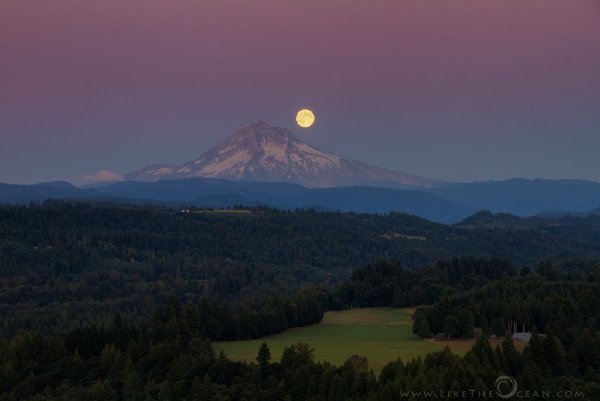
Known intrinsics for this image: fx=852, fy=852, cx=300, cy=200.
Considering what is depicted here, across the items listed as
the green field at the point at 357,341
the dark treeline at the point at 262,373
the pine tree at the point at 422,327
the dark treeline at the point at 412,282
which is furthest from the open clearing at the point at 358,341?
the dark treeline at the point at 412,282

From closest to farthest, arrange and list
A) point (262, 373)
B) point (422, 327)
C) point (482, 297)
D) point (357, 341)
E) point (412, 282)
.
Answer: point (262, 373) < point (357, 341) < point (422, 327) < point (482, 297) < point (412, 282)

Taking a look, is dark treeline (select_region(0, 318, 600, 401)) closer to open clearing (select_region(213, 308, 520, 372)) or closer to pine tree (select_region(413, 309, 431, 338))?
open clearing (select_region(213, 308, 520, 372))

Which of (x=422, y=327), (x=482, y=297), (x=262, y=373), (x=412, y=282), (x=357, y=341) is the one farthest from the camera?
(x=412, y=282)

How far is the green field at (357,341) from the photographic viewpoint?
327 ft

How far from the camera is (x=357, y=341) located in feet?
373

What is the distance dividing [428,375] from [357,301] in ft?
275

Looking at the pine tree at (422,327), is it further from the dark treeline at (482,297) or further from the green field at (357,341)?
the green field at (357,341)

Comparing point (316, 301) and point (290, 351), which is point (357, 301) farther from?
point (290, 351)

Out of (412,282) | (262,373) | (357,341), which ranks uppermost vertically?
(412,282)

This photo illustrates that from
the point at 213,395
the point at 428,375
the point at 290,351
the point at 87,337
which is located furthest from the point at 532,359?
the point at 87,337

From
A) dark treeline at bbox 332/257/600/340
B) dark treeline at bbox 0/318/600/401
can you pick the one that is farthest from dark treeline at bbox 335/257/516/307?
dark treeline at bbox 0/318/600/401

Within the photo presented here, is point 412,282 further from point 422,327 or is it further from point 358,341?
point 358,341

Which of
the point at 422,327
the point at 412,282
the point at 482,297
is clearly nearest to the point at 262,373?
the point at 422,327

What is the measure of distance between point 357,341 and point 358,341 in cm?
13
